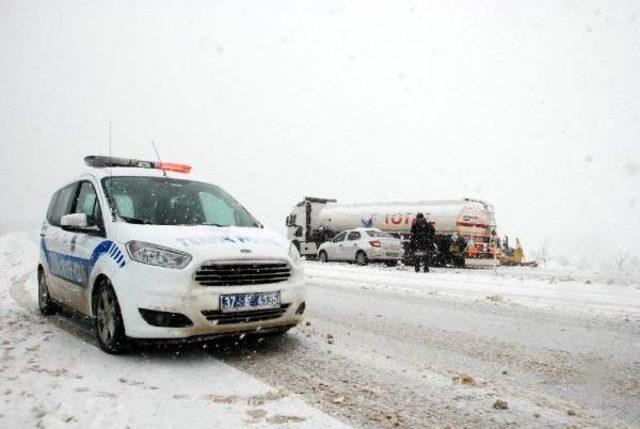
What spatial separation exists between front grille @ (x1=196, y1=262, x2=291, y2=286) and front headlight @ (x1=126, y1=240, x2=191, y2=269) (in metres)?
0.19

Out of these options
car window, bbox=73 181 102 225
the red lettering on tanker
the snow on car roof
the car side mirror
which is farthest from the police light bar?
the red lettering on tanker

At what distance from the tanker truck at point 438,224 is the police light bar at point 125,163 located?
52.5ft

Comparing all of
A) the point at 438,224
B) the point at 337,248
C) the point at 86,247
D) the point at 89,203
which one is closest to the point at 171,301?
the point at 86,247

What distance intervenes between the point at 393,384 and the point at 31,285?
9.41 meters

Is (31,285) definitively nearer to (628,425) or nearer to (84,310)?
(84,310)

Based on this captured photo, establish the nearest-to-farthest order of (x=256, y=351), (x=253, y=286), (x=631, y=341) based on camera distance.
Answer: (x=253, y=286)
(x=256, y=351)
(x=631, y=341)

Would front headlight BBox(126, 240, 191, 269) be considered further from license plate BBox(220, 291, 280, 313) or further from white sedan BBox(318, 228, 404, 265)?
white sedan BBox(318, 228, 404, 265)

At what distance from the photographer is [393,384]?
4.07 meters

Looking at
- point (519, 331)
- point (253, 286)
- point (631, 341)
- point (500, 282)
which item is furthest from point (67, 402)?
point (500, 282)

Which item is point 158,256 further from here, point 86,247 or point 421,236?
point 421,236

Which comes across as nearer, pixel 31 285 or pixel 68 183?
pixel 68 183

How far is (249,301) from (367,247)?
17326mm

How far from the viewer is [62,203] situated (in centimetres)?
679

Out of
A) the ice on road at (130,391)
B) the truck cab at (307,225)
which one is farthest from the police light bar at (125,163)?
the truck cab at (307,225)
